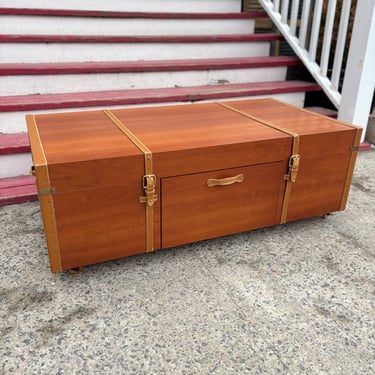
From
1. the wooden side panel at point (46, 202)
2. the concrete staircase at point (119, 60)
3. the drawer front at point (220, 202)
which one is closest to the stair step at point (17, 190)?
the concrete staircase at point (119, 60)

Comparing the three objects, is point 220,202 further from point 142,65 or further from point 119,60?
point 119,60

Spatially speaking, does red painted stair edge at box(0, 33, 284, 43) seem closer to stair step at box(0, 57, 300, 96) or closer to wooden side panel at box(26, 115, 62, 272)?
stair step at box(0, 57, 300, 96)

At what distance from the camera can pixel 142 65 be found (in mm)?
2348

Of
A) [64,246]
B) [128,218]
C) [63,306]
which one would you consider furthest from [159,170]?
[63,306]

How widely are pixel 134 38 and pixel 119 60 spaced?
0.18 m

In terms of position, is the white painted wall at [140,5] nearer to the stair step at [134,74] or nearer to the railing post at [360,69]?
the stair step at [134,74]

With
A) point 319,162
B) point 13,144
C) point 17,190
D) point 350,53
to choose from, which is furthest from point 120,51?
point 319,162

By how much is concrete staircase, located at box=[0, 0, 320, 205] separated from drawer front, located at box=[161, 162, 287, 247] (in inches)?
32.5

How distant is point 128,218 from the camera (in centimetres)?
125

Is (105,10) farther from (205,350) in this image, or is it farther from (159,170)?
(205,350)

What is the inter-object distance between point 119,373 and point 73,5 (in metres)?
2.52

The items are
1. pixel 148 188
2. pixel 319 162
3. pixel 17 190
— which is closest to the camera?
pixel 148 188

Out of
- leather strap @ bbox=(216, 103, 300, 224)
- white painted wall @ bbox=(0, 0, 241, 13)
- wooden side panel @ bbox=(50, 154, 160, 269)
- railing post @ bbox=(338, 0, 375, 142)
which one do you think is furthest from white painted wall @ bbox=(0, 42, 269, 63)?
wooden side panel @ bbox=(50, 154, 160, 269)

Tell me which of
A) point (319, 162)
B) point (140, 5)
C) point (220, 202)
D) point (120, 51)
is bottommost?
point (220, 202)
